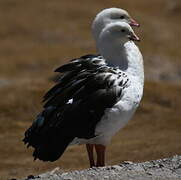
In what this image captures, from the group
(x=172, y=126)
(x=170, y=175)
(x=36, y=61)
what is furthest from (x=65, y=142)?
(x=36, y=61)

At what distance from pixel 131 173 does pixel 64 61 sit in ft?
77.3

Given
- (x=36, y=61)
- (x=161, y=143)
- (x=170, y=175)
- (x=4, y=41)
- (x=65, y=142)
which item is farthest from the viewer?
(x=4, y=41)

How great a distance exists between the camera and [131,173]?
1133cm

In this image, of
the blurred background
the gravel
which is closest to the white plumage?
the gravel

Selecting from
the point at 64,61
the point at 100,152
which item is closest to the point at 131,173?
the point at 100,152

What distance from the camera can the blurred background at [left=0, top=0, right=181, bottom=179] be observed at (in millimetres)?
20222

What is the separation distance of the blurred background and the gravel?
21.1ft

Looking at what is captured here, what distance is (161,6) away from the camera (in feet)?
157

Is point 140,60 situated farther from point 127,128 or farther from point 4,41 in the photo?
point 4,41

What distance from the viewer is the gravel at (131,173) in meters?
11.0

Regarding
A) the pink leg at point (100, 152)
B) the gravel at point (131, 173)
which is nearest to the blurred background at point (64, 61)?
the pink leg at point (100, 152)

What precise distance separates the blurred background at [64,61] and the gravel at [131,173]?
6418mm

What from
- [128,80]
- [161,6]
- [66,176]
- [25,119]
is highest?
[128,80]

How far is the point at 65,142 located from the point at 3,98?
48.2 feet
